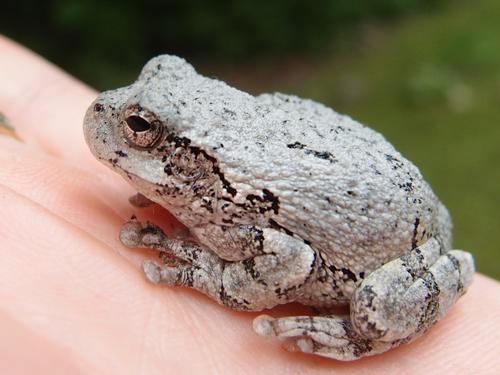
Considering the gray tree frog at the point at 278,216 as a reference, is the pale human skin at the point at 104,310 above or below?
below

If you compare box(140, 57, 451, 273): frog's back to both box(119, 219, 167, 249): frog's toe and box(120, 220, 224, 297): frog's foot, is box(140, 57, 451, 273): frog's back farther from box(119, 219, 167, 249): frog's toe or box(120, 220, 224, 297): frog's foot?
box(119, 219, 167, 249): frog's toe

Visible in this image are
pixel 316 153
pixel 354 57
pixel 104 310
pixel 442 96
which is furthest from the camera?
pixel 354 57

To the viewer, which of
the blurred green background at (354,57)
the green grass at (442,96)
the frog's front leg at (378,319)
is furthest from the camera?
the blurred green background at (354,57)

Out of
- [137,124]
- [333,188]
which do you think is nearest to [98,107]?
[137,124]

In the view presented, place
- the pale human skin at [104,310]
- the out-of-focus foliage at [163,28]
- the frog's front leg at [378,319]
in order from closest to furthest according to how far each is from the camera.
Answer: the pale human skin at [104,310] → the frog's front leg at [378,319] → the out-of-focus foliage at [163,28]

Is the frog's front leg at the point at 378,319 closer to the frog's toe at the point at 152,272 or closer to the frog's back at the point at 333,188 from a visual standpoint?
the frog's back at the point at 333,188

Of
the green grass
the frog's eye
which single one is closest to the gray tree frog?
the frog's eye

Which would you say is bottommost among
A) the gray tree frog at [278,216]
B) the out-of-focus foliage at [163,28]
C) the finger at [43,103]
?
the gray tree frog at [278,216]

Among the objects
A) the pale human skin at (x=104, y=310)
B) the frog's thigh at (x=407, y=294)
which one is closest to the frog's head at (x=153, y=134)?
the pale human skin at (x=104, y=310)

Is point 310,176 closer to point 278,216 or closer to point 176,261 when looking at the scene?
point 278,216
